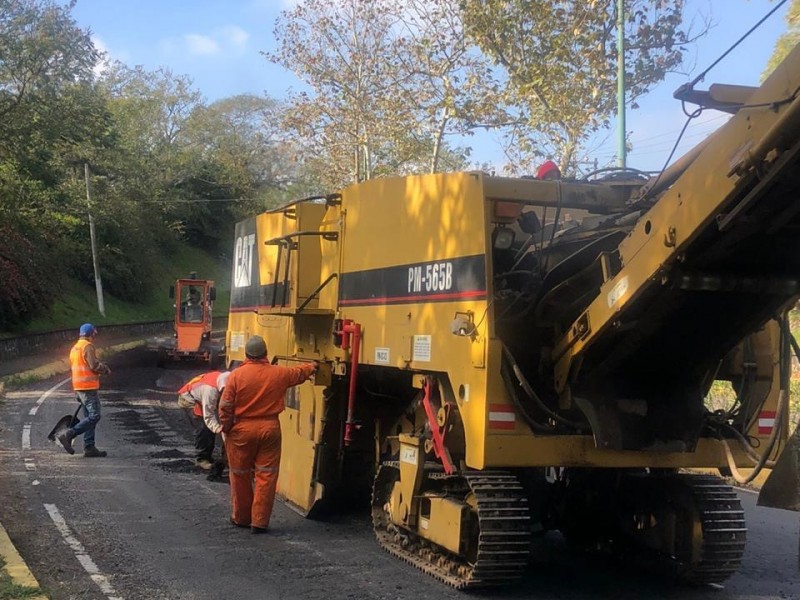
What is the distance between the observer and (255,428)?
25.1ft

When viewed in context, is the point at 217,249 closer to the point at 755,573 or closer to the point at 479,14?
the point at 479,14

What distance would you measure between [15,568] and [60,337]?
27867 mm

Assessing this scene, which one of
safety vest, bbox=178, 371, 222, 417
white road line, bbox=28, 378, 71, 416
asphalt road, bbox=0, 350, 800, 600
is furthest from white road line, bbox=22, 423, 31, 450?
safety vest, bbox=178, 371, 222, 417

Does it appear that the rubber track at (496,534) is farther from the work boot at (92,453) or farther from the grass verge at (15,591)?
the work boot at (92,453)

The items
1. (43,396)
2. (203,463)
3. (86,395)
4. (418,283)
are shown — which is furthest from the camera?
(43,396)

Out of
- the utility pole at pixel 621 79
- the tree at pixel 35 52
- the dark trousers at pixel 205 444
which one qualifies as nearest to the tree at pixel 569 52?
the utility pole at pixel 621 79

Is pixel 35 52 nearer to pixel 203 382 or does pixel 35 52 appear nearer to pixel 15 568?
pixel 203 382

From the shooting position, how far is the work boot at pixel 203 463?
10445 mm

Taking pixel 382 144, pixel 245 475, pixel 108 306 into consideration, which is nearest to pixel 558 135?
pixel 382 144

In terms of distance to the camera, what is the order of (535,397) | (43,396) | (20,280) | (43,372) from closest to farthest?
(535,397) → (43,396) → (43,372) → (20,280)

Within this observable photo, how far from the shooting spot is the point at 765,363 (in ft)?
20.0

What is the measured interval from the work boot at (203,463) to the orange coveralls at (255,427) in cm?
279

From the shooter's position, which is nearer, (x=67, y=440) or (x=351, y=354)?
(x=351, y=354)

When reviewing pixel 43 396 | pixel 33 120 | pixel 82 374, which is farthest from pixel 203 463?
pixel 33 120
